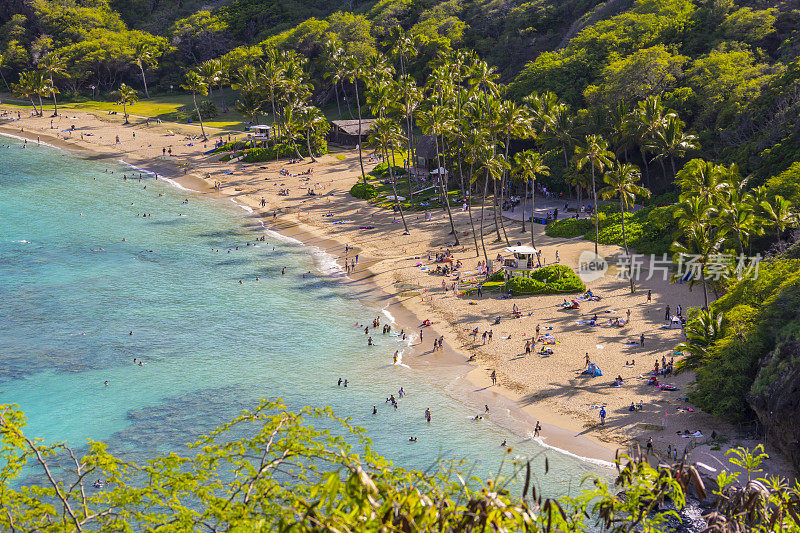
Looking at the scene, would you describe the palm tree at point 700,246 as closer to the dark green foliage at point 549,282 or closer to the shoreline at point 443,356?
the dark green foliage at point 549,282

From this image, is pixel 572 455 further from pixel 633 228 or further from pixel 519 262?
pixel 633 228

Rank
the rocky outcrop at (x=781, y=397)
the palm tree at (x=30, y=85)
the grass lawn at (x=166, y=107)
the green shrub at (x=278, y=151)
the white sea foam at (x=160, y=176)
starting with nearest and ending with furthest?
the rocky outcrop at (x=781, y=397) → the white sea foam at (x=160, y=176) → the green shrub at (x=278, y=151) → the grass lawn at (x=166, y=107) → the palm tree at (x=30, y=85)

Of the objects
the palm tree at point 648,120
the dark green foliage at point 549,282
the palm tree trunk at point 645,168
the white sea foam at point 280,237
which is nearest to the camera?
the dark green foliage at point 549,282

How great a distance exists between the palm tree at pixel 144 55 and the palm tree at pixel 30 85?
1550 centimetres

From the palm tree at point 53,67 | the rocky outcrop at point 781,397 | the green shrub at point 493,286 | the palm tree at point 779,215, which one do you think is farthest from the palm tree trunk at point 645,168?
the palm tree at point 53,67

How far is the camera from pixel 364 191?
287ft

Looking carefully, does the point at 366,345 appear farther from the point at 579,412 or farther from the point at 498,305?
the point at 579,412

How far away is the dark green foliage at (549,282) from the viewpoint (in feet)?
193

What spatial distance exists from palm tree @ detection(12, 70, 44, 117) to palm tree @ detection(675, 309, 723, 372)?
114 meters

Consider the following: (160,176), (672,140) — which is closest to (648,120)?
(672,140)

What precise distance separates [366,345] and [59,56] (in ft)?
354

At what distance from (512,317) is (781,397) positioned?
22108 millimetres

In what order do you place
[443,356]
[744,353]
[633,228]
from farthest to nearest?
[633,228]
[443,356]
[744,353]

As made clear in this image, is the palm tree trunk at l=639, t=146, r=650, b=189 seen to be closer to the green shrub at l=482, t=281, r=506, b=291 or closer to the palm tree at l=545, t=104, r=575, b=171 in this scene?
the palm tree at l=545, t=104, r=575, b=171
